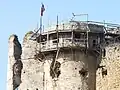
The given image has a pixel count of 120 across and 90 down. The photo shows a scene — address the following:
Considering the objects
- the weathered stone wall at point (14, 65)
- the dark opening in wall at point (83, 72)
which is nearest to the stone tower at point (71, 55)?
the dark opening in wall at point (83, 72)

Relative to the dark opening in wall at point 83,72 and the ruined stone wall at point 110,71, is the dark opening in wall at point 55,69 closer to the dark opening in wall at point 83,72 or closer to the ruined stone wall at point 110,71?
the dark opening in wall at point 83,72

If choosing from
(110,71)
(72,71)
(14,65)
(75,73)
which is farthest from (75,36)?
(14,65)

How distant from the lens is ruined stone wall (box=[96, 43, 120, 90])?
35406mm

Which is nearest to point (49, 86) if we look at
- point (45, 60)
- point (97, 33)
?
point (45, 60)

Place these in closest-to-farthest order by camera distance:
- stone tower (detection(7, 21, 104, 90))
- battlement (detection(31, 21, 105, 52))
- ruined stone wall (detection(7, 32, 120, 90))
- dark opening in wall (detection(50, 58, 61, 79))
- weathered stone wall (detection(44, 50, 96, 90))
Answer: ruined stone wall (detection(7, 32, 120, 90)), weathered stone wall (detection(44, 50, 96, 90)), stone tower (detection(7, 21, 104, 90)), battlement (detection(31, 21, 105, 52)), dark opening in wall (detection(50, 58, 61, 79))

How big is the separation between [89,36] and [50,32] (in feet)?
7.54

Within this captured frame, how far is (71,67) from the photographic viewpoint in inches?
1515

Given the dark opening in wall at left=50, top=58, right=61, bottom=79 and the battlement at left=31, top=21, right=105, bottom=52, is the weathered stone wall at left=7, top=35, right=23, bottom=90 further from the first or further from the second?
the dark opening in wall at left=50, top=58, right=61, bottom=79

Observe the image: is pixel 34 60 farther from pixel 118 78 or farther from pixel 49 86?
pixel 118 78

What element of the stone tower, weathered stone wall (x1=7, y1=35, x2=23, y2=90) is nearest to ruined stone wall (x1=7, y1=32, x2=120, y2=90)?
the stone tower

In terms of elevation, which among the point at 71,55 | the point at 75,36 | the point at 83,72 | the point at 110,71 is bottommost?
the point at 83,72

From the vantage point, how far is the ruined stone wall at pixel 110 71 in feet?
116

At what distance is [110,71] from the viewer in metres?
35.8

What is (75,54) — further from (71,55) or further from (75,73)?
(75,73)
